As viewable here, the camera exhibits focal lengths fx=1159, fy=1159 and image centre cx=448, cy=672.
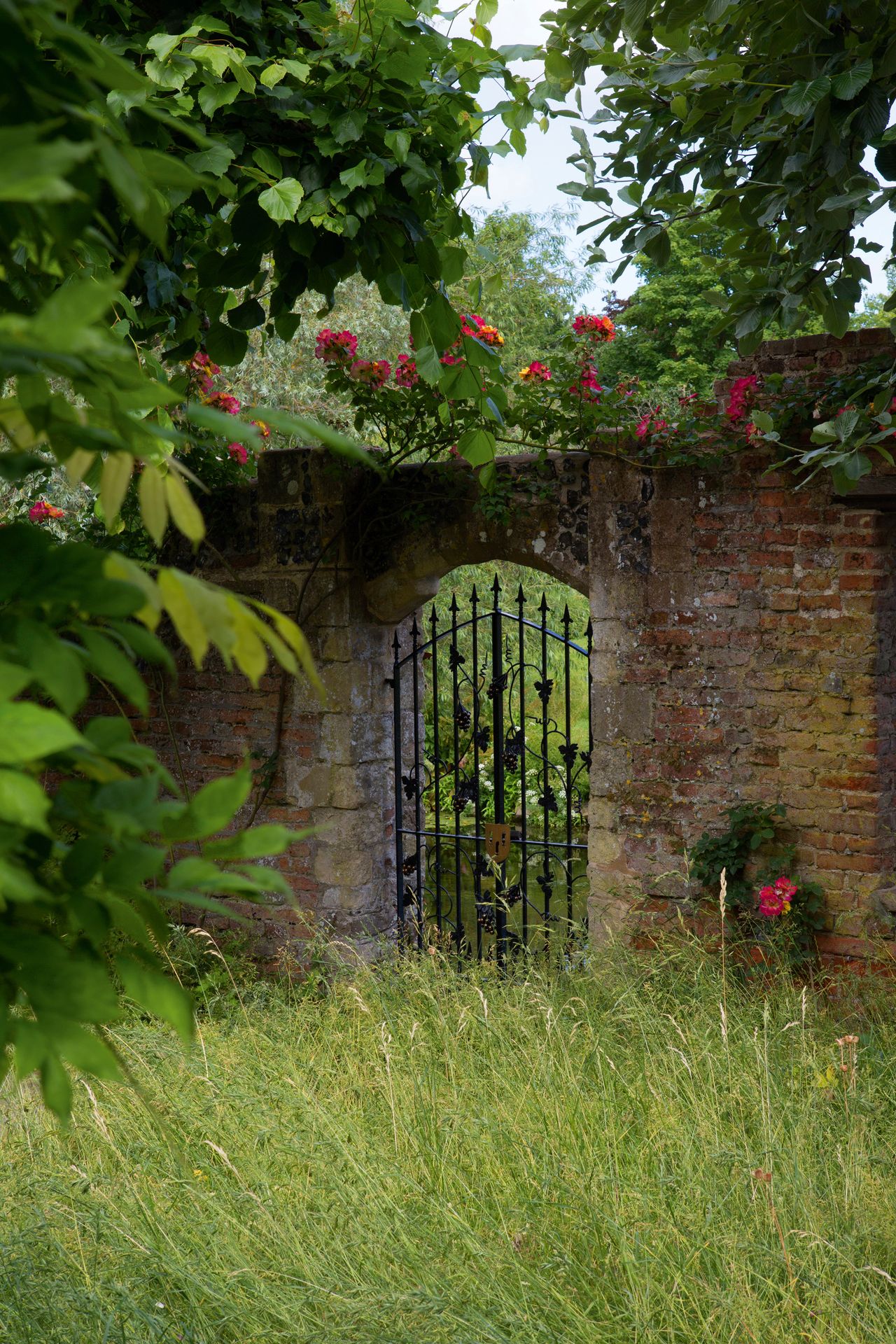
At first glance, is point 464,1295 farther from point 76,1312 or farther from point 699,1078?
point 699,1078

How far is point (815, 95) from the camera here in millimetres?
3182

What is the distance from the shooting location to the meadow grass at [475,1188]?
90.5 inches

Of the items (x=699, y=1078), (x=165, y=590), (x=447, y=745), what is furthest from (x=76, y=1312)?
(x=447, y=745)

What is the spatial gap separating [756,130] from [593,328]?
1.20 m

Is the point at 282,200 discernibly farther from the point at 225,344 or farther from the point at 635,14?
the point at 635,14

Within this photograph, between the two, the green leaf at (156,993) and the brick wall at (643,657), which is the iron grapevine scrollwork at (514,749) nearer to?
the brick wall at (643,657)

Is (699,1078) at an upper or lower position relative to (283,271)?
lower

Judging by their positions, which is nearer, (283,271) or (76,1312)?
(76,1312)

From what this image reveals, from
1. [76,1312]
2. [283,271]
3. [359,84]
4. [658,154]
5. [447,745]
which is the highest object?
[658,154]

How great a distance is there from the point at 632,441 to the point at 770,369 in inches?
25.2

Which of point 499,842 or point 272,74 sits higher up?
point 272,74

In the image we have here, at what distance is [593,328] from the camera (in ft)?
17.0

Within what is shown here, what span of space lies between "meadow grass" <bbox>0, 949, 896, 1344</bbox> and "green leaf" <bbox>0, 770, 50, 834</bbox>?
3.61 ft

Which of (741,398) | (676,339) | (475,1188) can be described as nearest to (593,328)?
(741,398)
